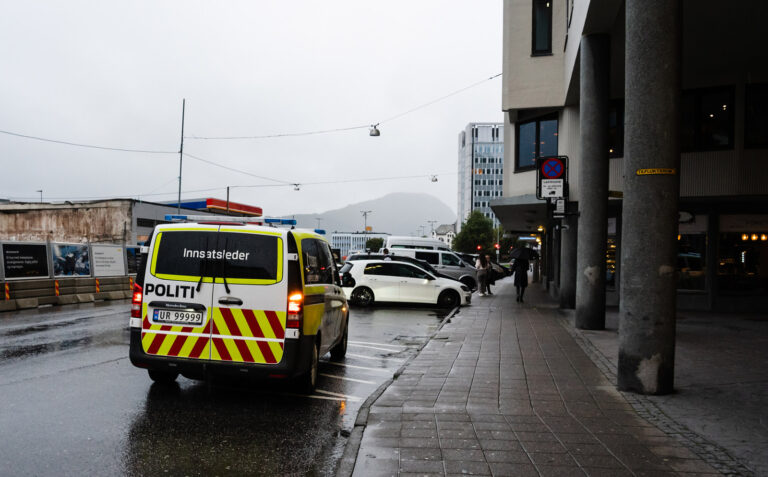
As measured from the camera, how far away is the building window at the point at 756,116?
1606cm

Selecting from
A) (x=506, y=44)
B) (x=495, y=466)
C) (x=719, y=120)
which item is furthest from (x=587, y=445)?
(x=506, y=44)

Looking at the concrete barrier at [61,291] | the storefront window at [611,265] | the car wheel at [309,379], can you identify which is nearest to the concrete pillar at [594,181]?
the storefront window at [611,265]

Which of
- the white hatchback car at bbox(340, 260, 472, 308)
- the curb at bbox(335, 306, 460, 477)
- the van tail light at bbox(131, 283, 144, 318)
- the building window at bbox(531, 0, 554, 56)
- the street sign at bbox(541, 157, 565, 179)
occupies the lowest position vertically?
the curb at bbox(335, 306, 460, 477)

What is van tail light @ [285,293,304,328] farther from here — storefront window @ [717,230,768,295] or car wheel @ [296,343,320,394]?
storefront window @ [717,230,768,295]

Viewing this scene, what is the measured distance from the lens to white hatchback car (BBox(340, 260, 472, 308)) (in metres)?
19.5

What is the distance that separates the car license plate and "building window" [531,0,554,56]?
15.3 meters

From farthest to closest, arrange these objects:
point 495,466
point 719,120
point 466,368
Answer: point 719,120, point 466,368, point 495,466

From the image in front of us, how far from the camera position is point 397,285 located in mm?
19578

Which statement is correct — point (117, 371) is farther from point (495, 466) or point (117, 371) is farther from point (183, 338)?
point (495, 466)

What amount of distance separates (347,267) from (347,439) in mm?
14589

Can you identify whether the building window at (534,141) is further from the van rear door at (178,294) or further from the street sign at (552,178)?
the van rear door at (178,294)

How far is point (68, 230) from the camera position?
50094mm

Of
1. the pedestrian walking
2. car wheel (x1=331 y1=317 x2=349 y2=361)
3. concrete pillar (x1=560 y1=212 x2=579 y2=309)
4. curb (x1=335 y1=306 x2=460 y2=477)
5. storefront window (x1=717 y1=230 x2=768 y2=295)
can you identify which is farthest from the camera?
the pedestrian walking

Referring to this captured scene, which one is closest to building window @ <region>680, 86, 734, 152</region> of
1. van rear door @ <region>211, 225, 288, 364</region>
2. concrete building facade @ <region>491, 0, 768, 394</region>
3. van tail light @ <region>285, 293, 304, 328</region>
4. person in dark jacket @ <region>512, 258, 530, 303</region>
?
concrete building facade @ <region>491, 0, 768, 394</region>
